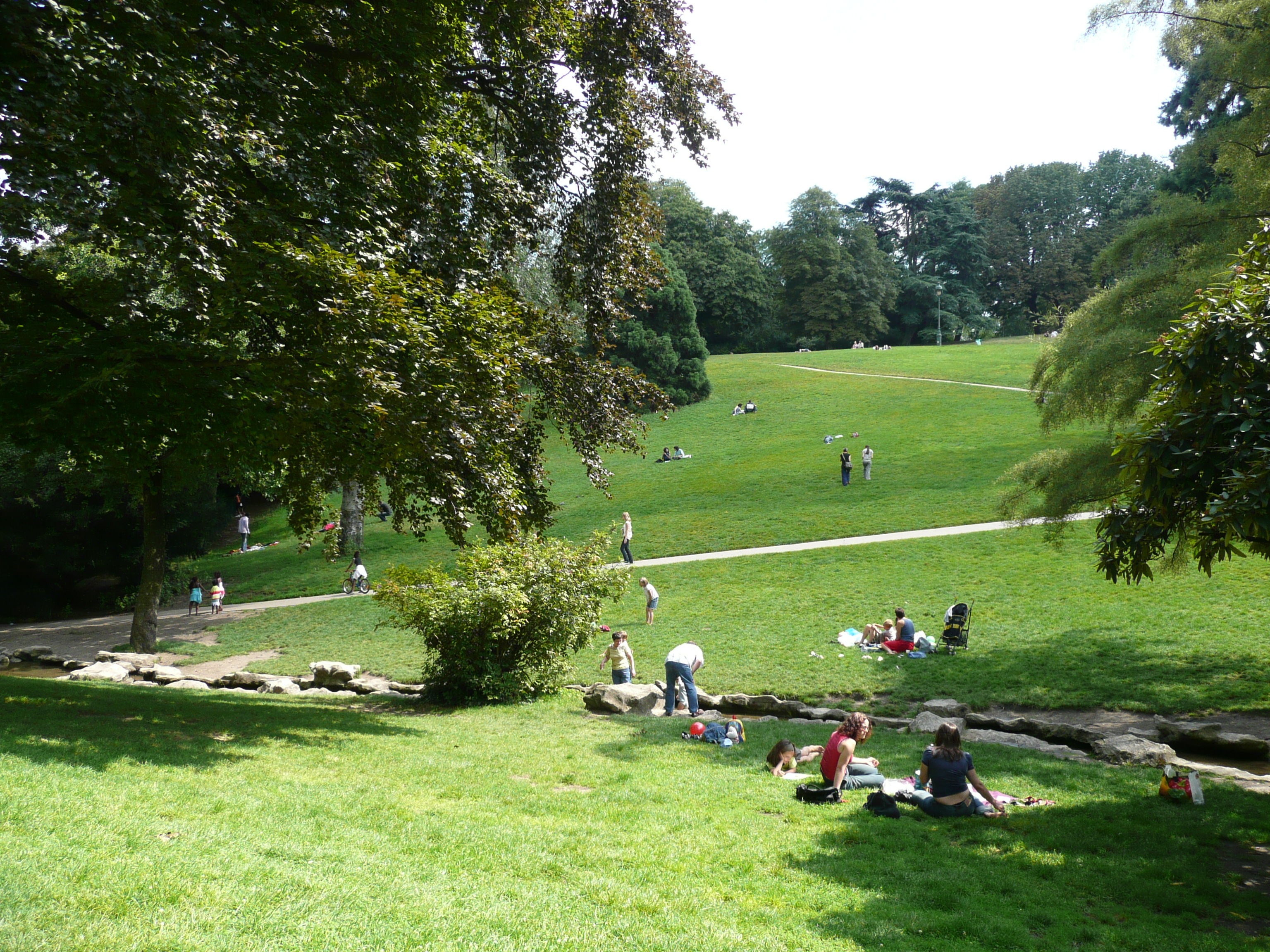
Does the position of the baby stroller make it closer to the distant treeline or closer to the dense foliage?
the dense foliage

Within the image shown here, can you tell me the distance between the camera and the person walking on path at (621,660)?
1468cm

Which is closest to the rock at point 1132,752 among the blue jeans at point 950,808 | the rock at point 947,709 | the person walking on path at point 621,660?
the rock at point 947,709

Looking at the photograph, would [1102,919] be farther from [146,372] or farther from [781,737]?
[146,372]

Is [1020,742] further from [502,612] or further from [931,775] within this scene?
[502,612]

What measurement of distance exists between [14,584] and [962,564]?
107 feet

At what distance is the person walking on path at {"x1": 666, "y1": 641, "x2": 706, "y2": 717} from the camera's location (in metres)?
13.2

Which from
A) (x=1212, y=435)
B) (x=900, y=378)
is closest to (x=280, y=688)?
(x=1212, y=435)

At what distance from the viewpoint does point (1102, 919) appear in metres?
5.91

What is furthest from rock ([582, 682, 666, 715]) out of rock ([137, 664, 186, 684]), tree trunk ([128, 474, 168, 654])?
tree trunk ([128, 474, 168, 654])

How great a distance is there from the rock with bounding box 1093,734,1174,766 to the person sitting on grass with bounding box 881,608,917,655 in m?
5.76

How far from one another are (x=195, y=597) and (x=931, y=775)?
25.3 m

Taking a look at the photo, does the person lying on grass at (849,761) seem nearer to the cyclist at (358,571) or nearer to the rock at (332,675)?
the rock at (332,675)

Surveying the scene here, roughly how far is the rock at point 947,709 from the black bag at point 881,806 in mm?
4546

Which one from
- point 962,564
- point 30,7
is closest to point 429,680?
point 30,7
